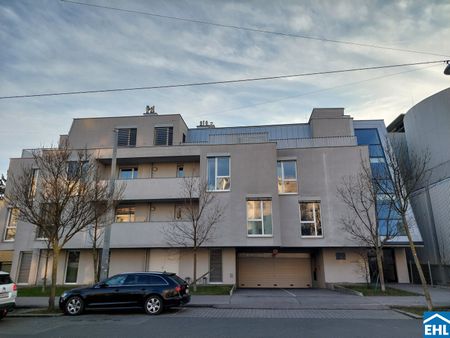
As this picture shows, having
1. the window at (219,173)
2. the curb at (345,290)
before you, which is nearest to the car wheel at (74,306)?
the window at (219,173)

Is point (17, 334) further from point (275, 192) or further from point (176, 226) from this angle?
point (275, 192)

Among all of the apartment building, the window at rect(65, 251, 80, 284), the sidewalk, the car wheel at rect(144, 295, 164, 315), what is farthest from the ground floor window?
the car wheel at rect(144, 295, 164, 315)

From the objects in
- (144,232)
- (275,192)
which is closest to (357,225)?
(275,192)

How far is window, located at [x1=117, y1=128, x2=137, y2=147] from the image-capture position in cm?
2469

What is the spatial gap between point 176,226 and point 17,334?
11855 millimetres

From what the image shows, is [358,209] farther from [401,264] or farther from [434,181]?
[434,181]

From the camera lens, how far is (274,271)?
914 inches

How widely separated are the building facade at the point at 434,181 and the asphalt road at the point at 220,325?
13365 mm

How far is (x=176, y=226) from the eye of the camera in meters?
20.4

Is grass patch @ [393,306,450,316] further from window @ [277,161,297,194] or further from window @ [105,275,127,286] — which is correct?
window @ [105,275,127,286]

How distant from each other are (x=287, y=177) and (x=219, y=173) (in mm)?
4684

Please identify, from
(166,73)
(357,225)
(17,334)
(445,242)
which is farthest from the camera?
(445,242)

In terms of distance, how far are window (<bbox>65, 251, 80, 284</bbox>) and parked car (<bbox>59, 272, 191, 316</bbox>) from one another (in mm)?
10864

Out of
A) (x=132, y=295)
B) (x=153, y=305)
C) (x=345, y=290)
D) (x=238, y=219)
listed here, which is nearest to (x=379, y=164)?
(x=345, y=290)
